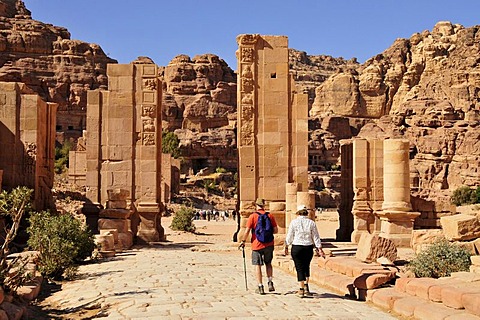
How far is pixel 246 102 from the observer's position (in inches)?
846

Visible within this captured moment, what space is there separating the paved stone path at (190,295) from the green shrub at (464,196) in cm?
4475

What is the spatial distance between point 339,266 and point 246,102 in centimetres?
1026

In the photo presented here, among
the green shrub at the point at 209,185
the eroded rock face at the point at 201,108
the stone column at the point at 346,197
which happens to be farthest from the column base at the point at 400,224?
the eroded rock face at the point at 201,108

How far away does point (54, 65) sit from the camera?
85.0 meters

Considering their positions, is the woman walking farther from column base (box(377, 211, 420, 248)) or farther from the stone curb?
column base (box(377, 211, 420, 248))

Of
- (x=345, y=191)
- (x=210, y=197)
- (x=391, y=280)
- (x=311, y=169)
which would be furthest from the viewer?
(x=311, y=169)

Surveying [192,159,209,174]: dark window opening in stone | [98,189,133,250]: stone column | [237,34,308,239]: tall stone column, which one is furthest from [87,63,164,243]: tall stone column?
[192,159,209,174]: dark window opening in stone

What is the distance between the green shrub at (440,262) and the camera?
11438 mm

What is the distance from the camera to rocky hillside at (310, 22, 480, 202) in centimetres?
6838

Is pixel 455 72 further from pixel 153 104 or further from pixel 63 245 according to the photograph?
pixel 63 245

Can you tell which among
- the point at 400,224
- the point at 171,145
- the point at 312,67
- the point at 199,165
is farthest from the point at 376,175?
the point at 312,67

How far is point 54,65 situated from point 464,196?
180 ft

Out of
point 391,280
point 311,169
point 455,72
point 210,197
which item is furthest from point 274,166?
point 455,72

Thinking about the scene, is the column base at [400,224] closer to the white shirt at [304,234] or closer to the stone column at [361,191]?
the stone column at [361,191]
